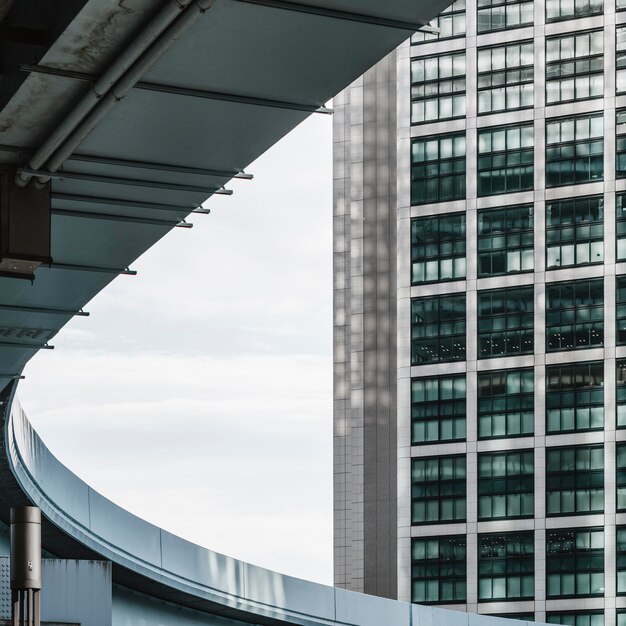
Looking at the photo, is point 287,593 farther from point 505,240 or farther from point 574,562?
point 505,240

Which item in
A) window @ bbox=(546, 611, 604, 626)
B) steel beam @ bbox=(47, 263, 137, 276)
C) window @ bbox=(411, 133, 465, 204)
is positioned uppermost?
window @ bbox=(411, 133, 465, 204)

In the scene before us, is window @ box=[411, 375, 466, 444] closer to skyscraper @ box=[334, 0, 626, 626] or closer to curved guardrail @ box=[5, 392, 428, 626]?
skyscraper @ box=[334, 0, 626, 626]

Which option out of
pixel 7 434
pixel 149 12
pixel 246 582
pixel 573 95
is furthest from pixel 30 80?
pixel 573 95

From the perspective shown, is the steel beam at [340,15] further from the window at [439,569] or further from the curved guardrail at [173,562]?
the window at [439,569]

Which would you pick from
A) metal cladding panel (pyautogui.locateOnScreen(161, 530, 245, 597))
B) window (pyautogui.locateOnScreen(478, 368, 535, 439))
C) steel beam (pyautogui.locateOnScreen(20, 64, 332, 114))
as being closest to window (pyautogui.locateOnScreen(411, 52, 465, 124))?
window (pyautogui.locateOnScreen(478, 368, 535, 439))

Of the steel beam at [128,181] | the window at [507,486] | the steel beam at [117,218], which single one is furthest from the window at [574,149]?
the steel beam at [128,181]

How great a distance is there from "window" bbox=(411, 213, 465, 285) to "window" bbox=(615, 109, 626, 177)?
1150 cm

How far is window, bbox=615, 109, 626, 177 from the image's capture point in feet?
336

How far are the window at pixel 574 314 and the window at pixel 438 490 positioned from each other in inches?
428

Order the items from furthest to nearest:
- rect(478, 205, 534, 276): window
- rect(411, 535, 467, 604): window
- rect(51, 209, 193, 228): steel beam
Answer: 1. rect(478, 205, 534, 276): window
2. rect(411, 535, 467, 604): window
3. rect(51, 209, 193, 228): steel beam

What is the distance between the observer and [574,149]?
10444cm

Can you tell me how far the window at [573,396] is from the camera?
3969 inches

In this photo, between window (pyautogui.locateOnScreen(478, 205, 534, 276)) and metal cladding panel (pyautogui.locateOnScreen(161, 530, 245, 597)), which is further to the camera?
window (pyautogui.locateOnScreen(478, 205, 534, 276))

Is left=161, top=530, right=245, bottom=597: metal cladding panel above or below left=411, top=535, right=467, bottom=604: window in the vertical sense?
above
